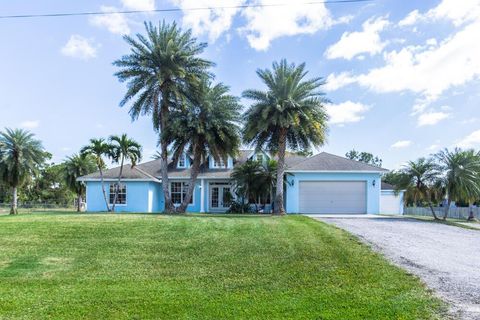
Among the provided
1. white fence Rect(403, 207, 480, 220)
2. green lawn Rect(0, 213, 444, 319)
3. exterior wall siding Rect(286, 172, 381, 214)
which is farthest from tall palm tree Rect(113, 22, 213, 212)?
white fence Rect(403, 207, 480, 220)

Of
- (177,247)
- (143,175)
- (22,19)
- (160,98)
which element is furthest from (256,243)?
(143,175)

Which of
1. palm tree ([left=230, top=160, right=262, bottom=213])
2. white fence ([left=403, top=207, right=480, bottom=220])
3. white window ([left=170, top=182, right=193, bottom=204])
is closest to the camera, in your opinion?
palm tree ([left=230, top=160, right=262, bottom=213])

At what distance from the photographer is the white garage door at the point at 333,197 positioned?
1123 inches

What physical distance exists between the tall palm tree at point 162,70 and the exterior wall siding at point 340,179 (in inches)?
334

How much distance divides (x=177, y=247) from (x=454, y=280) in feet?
23.2

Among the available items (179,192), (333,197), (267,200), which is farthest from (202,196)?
(333,197)

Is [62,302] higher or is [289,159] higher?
[289,159]

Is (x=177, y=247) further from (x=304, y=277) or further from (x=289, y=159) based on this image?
(x=289, y=159)

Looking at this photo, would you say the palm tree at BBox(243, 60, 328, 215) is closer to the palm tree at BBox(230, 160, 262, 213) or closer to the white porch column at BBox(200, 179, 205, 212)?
the palm tree at BBox(230, 160, 262, 213)

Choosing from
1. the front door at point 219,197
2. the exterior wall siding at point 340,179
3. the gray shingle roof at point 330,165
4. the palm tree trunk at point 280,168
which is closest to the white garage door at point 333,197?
the exterior wall siding at point 340,179

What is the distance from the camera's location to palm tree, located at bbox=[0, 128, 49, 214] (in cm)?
2898

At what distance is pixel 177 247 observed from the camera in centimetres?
1179

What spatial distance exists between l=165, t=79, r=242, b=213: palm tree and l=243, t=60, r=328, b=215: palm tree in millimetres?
1117

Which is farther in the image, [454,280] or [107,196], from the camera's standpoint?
[107,196]
